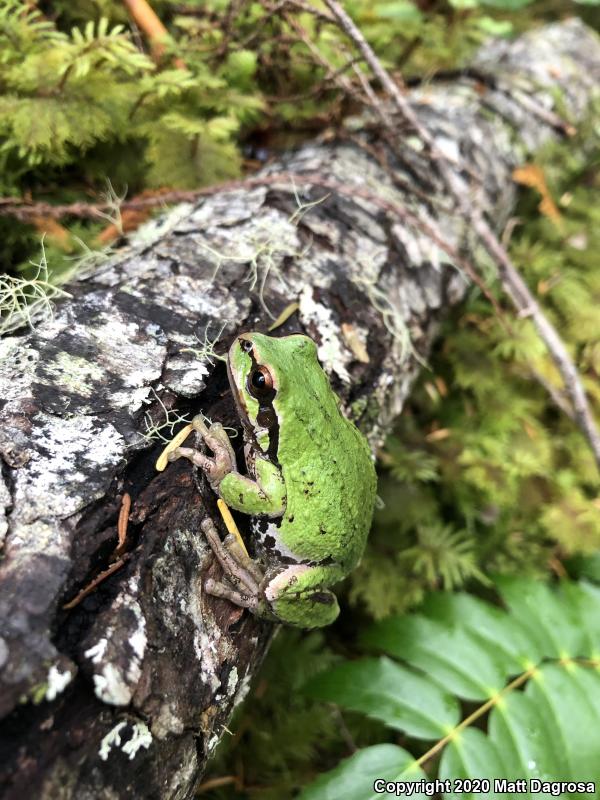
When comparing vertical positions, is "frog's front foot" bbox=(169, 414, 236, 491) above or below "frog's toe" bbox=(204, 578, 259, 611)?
above

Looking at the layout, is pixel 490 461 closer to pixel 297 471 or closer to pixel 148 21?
pixel 297 471

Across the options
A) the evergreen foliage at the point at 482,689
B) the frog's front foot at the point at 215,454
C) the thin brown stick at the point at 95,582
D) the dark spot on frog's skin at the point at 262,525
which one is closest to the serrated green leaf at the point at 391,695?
the evergreen foliage at the point at 482,689

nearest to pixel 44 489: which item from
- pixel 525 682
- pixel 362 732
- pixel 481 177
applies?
pixel 525 682

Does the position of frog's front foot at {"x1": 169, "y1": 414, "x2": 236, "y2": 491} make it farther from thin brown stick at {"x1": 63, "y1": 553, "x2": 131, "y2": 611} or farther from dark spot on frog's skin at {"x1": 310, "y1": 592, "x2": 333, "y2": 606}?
dark spot on frog's skin at {"x1": 310, "y1": 592, "x2": 333, "y2": 606}

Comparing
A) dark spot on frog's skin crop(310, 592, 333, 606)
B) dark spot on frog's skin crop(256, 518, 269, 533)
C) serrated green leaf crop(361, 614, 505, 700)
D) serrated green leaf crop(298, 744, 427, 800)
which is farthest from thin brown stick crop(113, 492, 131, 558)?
serrated green leaf crop(361, 614, 505, 700)

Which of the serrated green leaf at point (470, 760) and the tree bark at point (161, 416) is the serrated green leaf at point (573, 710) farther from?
the tree bark at point (161, 416)
